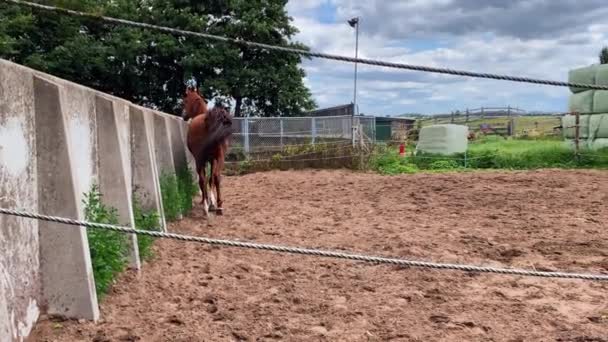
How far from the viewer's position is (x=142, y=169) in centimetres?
541

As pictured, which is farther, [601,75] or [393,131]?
[393,131]

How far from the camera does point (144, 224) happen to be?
5.00 metres

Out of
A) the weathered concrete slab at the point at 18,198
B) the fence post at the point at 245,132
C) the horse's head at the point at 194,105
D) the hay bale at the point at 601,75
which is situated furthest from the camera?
the fence post at the point at 245,132

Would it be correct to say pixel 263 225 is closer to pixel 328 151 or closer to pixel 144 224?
pixel 144 224

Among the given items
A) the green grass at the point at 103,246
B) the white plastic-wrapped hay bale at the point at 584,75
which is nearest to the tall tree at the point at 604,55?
the white plastic-wrapped hay bale at the point at 584,75

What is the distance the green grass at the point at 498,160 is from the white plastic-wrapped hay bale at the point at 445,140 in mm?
352

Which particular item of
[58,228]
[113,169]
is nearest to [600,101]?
[113,169]

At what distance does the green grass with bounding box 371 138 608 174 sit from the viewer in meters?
13.9

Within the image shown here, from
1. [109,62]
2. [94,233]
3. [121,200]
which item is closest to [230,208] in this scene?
[121,200]

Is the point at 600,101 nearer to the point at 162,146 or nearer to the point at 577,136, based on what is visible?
the point at 577,136

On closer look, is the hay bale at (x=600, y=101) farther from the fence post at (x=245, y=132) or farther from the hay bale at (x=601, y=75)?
the fence post at (x=245, y=132)

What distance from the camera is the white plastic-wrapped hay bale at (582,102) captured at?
49.8ft

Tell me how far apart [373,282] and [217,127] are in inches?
135

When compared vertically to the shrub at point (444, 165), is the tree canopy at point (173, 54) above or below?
above
